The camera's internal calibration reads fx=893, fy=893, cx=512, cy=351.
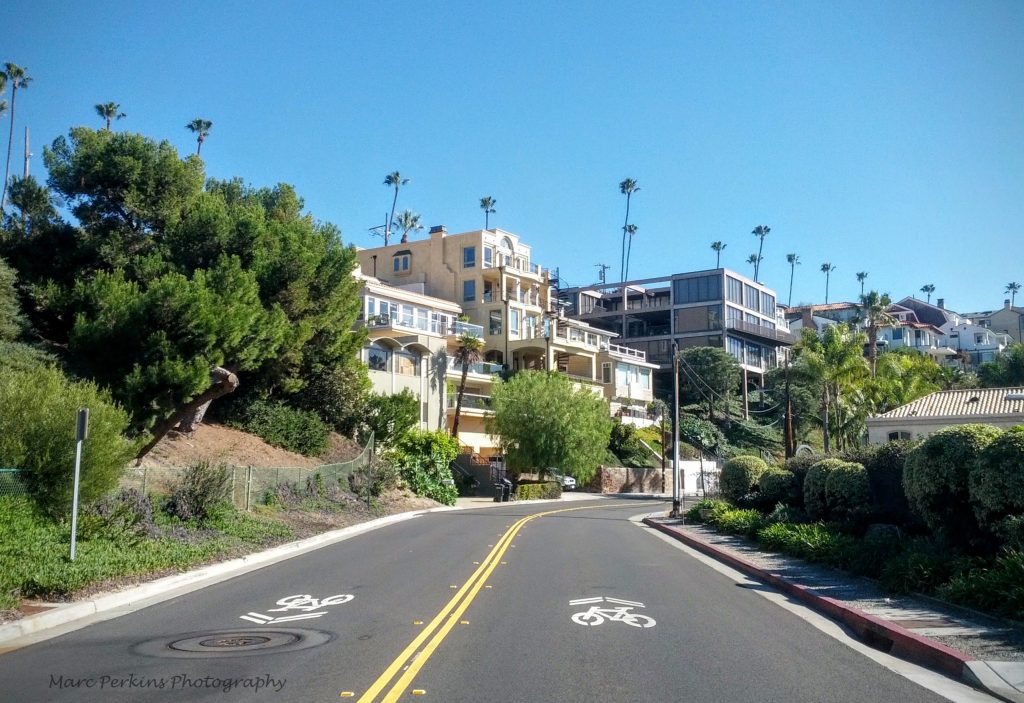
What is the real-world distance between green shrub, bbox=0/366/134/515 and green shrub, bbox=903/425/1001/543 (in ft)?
46.1

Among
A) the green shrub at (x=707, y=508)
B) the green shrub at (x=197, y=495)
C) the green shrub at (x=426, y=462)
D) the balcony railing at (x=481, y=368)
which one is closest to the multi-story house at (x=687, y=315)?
the balcony railing at (x=481, y=368)

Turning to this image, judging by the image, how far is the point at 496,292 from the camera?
73.1 meters

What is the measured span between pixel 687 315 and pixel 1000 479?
271 ft

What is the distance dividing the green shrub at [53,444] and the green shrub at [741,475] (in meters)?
17.3

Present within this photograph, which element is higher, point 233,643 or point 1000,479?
point 1000,479

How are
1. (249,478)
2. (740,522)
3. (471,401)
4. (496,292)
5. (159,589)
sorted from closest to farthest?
(159,589) → (740,522) → (249,478) → (471,401) → (496,292)

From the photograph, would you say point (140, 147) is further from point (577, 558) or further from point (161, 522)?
point (577, 558)

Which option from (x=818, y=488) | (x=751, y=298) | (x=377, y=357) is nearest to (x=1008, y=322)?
(x=751, y=298)

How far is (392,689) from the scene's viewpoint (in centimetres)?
747

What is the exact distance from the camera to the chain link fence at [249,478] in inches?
770

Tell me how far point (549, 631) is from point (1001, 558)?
597cm

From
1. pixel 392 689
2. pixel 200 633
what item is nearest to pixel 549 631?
pixel 392 689

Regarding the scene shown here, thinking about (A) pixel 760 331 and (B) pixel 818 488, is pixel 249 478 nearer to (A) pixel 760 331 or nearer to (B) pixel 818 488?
(B) pixel 818 488

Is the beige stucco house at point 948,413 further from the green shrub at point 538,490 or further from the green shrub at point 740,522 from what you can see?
the green shrub at point 538,490
